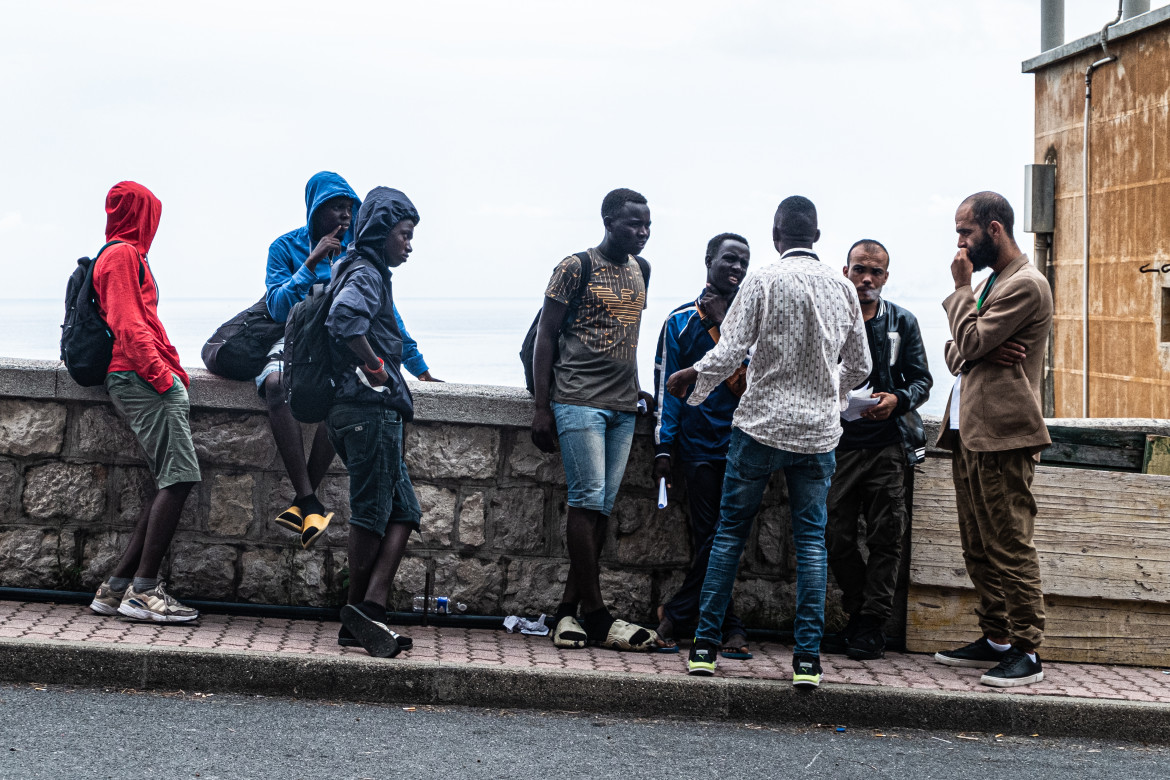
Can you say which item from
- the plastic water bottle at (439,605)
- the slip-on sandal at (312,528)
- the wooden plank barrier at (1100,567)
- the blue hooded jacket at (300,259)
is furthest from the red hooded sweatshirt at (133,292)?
the wooden plank barrier at (1100,567)

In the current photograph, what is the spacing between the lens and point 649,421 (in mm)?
5668

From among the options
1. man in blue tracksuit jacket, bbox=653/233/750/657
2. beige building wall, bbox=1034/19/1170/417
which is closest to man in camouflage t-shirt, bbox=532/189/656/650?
man in blue tracksuit jacket, bbox=653/233/750/657

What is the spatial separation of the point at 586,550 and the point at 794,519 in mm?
987

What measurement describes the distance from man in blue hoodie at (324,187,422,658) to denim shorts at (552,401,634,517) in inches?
27.0

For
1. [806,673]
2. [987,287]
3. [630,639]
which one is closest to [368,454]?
[630,639]

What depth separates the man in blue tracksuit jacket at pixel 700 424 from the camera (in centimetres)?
531

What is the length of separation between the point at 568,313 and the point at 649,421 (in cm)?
73

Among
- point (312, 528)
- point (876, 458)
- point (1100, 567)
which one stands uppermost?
point (876, 458)

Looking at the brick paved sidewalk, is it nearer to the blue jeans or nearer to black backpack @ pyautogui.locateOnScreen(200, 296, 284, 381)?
the blue jeans

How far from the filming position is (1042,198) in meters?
19.0

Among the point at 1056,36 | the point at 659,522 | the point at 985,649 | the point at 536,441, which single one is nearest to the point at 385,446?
the point at 536,441

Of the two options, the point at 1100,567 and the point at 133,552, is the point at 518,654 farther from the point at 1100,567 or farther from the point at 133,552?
the point at 1100,567

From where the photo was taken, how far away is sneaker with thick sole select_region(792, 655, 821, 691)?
183 inches

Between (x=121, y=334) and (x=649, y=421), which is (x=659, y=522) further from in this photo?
(x=121, y=334)
